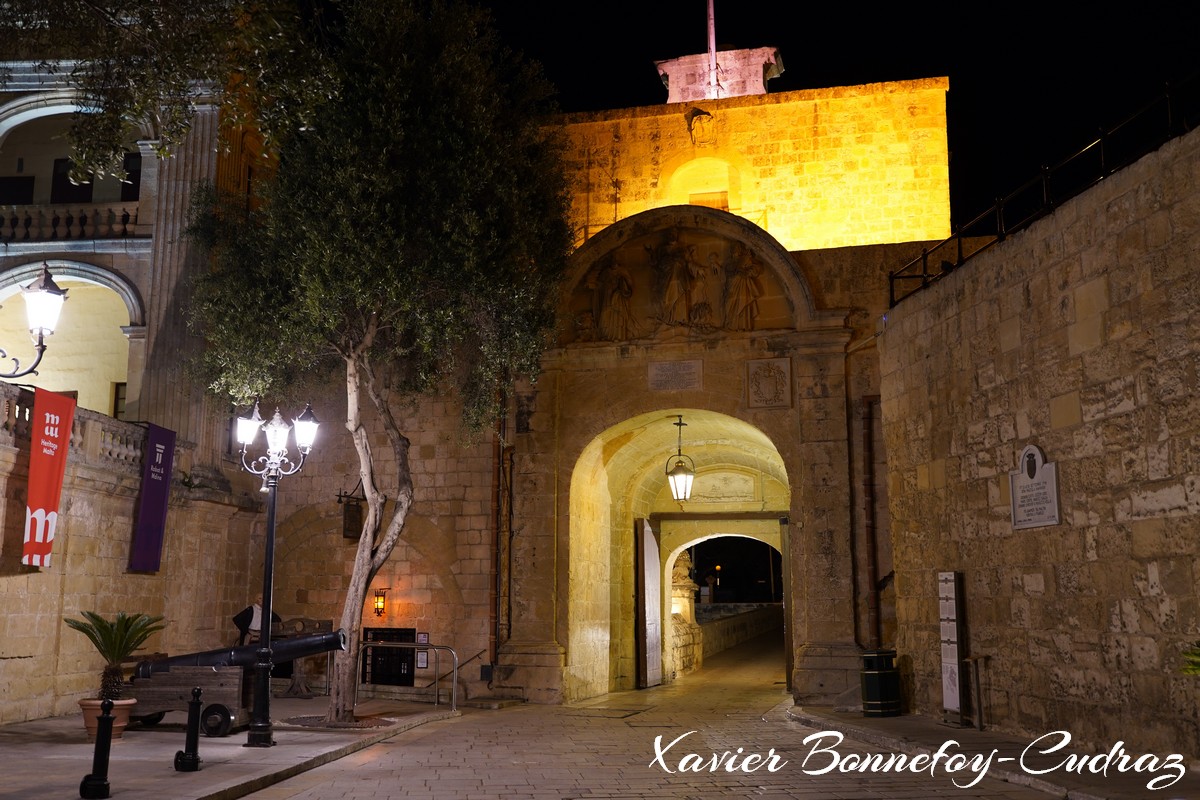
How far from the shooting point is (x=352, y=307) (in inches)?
544

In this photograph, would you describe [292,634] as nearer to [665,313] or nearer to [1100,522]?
[665,313]

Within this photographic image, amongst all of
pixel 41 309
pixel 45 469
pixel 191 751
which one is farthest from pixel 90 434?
pixel 191 751

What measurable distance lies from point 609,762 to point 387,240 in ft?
22.2

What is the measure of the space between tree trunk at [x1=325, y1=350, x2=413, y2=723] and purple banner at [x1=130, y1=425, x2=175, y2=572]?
3355mm

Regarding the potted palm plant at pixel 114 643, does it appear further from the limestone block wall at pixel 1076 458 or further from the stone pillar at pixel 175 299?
the limestone block wall at pixel 1076 458

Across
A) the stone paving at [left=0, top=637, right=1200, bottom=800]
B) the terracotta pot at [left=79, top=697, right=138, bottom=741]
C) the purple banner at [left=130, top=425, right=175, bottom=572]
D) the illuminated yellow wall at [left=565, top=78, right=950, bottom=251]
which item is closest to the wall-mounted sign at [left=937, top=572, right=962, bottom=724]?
the stone paving at [left=0, top=637, right=1200, bottom=800]

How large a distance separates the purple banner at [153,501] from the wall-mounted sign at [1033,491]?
11.3 m

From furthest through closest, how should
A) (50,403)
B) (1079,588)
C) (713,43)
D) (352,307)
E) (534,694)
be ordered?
(713,43) → (534,694) → (352,307) → (50,403) → (1079,588)

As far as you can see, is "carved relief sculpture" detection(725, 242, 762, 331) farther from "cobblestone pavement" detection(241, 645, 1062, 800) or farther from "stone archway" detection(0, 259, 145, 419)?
"stone archway" detection(0, 259, 145, 419)

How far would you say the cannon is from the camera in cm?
1155

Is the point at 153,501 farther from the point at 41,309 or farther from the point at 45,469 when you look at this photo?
the point at 41,309

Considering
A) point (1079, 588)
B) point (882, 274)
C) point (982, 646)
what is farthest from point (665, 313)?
point (1079, 588)

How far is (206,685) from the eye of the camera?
11.6m

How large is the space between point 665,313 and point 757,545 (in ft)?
110
